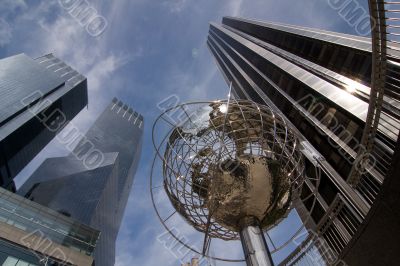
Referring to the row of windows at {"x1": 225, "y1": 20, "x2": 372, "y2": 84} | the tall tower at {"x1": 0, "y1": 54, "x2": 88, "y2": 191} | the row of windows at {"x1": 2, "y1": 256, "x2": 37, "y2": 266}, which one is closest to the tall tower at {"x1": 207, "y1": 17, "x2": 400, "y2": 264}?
the row of windows at {"x1": 225, "y1": 20, "x2": 372, "y2": 84}

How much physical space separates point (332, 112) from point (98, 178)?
340 feet

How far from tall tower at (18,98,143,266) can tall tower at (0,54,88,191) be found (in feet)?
53.0

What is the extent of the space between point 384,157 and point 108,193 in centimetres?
11087

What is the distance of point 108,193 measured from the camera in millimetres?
108625

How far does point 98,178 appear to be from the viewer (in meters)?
106

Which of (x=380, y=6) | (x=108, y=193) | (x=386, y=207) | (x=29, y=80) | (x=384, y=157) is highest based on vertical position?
(x=29, y=80)

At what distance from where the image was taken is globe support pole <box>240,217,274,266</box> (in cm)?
504

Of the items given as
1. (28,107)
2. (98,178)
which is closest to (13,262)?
(28,107)

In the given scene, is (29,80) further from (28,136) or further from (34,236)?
(34,236)

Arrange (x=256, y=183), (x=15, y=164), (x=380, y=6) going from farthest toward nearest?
(x=15, y=164) → (x=256, y=183) → (x=380, y=6)

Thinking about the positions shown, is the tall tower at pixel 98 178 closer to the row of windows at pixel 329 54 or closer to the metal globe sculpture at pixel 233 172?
the row of windows at pixel 329 54

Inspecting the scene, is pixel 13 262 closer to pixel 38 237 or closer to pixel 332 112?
pixel 38 237

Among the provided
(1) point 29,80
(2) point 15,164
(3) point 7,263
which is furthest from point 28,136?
(3) point 7,263

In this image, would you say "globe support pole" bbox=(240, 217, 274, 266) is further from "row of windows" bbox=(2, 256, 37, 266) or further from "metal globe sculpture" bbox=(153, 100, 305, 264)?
"row of windows" bbox=(2, 256, 37, 266)
